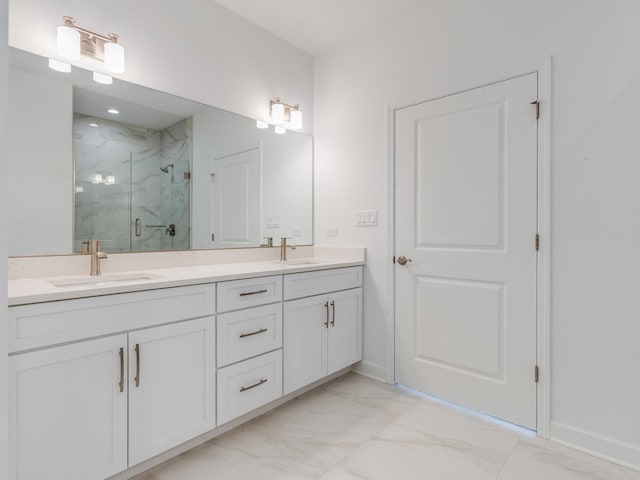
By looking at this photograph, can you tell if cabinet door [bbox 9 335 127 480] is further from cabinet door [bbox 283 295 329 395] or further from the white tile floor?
cabinet door [bbox 283 295 329 395]

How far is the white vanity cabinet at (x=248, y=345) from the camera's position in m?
1.73

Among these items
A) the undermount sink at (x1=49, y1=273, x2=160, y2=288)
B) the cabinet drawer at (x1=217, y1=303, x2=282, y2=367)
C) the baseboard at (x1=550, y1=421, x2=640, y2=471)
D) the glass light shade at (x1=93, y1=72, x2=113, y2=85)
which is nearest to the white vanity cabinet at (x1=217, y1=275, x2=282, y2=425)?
the cabinet drawer at (x1=217, y1=303, x2=282, y2=367)

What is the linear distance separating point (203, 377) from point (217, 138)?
151cm

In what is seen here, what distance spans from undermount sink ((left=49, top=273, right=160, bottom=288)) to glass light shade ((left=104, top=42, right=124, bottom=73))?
107cm

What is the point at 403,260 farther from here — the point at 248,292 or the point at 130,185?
the point at 130,185

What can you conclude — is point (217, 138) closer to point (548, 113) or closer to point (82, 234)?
point (82, 234)

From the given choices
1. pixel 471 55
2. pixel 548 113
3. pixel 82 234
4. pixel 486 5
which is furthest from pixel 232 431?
pixel 486 5

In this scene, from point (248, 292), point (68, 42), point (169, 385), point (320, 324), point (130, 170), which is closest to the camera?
point (169, 385)

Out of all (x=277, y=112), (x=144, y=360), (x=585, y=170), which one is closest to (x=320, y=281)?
(x=144, y=360)

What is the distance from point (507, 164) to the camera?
6.38ft

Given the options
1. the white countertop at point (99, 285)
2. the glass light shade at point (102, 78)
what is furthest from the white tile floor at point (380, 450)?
the glass light shade at point (102, 78)

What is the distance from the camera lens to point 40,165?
1647 millimetres

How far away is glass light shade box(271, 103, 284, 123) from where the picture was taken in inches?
105

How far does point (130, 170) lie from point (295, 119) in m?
1.32
